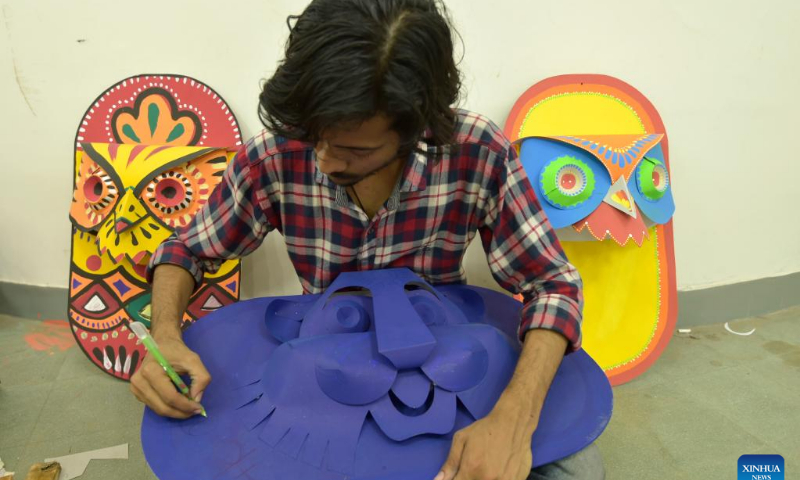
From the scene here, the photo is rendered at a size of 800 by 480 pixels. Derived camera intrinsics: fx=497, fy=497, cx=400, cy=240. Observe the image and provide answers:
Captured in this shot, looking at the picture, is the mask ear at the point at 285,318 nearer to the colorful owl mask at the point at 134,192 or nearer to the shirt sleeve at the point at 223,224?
the shirt sleeve at the point at 223,224

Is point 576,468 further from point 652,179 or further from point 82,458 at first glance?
point 82,458

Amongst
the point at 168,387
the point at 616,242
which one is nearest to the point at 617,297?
the point at 616,242

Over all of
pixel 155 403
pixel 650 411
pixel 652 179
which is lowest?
pixel 650 411

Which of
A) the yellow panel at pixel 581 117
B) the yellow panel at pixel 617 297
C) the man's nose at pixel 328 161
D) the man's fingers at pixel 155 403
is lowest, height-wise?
the yellow panel at pixel 617 297

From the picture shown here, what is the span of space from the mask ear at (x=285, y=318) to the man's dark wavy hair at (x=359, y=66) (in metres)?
0.30

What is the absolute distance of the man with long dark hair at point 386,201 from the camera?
24.2 inches

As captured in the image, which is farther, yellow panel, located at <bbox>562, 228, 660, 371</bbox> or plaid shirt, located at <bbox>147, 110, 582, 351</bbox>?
yellow panel, located at <bbox>562, 228, 660, 371</bbox>

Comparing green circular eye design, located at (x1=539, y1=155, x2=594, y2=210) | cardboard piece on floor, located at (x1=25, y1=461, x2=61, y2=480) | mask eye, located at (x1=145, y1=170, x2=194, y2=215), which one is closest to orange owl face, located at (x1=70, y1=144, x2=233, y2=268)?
mask eye, located at (x1=145, y1=170, x2=194, y2=215)

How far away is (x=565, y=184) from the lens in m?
1.25

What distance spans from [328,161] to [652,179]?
3.16ft

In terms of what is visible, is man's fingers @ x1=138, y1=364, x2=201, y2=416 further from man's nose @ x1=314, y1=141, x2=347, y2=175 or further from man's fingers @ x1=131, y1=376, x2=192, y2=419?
man's nose @ x1=314, y1=141, x2=347, y2=175

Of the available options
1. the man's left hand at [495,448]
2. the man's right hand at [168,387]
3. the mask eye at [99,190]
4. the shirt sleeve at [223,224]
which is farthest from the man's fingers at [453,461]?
the mask eye at [99,190]

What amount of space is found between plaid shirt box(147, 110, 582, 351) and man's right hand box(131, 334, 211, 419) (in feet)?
0.87

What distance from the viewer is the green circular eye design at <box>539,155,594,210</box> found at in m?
1.23
